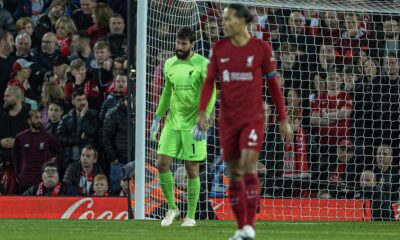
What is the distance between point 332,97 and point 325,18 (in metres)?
1.65

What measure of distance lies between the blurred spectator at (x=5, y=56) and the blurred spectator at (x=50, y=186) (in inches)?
76.9

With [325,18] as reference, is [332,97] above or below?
below

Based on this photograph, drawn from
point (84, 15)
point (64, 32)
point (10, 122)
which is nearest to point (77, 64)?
point (64, 32)

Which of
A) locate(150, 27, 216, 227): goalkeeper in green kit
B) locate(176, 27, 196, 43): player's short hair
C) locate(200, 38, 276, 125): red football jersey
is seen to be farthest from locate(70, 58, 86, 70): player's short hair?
locate(200, 38, 276, 125): red football jersey

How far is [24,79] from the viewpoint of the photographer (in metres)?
20.0

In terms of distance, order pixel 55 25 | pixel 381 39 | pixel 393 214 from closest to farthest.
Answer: pixel 393 214 < pixel 381 39 < pixel 55 25

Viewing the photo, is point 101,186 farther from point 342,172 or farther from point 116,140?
point 342,172

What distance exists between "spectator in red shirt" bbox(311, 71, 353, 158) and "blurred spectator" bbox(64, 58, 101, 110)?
3.95 metres

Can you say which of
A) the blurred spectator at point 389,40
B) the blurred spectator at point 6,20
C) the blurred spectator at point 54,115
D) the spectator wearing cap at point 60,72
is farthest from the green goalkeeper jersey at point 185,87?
the blurred spectator at point 6,20

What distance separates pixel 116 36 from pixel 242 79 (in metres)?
10.3

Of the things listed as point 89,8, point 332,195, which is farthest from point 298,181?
point 89,8

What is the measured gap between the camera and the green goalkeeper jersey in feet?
48.0

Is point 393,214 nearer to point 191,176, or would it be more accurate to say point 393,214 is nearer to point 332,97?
point 332,97

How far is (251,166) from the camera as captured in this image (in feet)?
33.8
